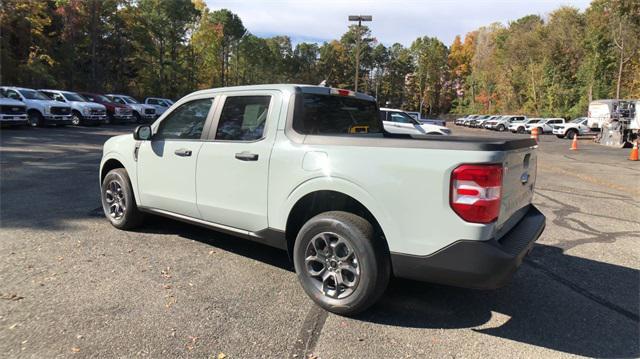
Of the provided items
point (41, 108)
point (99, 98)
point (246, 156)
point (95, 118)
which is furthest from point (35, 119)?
point (246, 156)

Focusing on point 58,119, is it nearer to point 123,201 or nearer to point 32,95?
point 32,95

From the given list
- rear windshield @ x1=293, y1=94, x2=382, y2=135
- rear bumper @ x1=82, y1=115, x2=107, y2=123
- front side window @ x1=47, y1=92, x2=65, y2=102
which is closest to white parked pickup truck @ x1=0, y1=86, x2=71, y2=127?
front side window @ x1=47, y1=92, x2=65, y2=102

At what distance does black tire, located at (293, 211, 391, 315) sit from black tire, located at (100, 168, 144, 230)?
103 inches

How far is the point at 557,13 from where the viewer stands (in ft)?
187

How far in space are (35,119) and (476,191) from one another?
73.0ft

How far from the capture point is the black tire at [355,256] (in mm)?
3236

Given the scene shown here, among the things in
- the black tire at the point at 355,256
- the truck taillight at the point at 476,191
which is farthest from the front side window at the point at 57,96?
the truck taillight at the point at 476,191

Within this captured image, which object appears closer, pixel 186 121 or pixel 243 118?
pixel 243 118

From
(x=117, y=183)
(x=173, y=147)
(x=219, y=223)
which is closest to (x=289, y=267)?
(x=219, y=223)

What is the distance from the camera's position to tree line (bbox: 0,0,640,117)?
1359 inches

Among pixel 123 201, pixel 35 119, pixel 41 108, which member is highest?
pixel 41 108

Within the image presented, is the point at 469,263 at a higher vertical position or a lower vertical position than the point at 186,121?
lower

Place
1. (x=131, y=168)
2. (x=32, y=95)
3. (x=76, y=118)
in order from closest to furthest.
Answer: (x=131, y=168), (x=32, y=95), (x=76, y=118)

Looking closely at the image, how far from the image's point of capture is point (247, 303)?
11.8 ft
